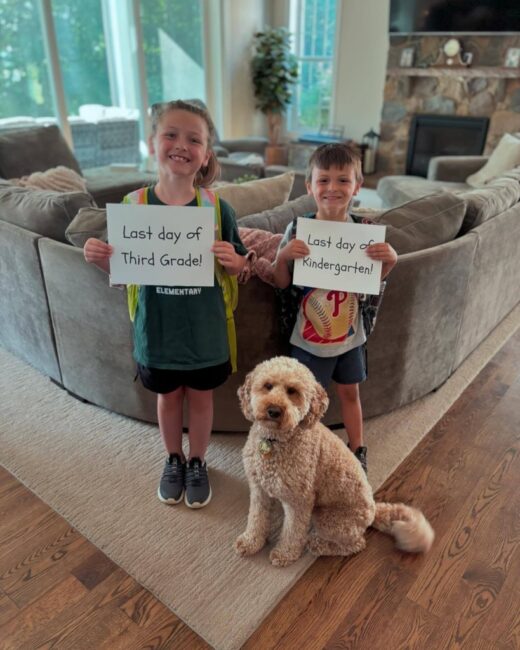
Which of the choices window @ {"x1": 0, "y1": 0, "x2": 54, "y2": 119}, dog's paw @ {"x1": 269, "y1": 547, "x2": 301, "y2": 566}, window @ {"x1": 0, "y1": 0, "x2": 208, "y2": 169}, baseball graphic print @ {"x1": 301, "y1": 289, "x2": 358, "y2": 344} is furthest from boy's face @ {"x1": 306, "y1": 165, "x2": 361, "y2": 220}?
window @ {"x1": 0, "y1": 0, "x2": 54, "y2": 119}

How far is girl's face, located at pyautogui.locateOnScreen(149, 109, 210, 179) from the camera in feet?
4.00

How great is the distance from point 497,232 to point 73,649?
2124 millimetres

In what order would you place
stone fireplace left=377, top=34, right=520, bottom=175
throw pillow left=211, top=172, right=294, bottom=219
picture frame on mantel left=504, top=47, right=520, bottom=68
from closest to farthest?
throw pillow left=211, top=172, right=294, bottom=219 < picture frame on mantel left=504, top=47, right=520, bottom=68 < stone fireplace left=377, top=34, right=520, bottom=175

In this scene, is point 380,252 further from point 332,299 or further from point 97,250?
point 97,250

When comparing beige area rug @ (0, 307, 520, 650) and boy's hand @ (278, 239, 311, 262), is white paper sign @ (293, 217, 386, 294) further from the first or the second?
beige area rug @ (0, 307, 520, 650)

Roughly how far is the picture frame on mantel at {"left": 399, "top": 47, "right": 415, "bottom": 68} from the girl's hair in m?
5.05

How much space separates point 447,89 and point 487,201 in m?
4.16

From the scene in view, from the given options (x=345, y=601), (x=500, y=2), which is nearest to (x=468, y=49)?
(x=500, y=2)

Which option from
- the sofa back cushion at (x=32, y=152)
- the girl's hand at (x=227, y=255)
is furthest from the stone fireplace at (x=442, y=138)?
the girl's hand at (x=227, y=255)

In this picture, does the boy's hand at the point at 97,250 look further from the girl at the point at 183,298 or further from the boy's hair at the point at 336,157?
the boy's hair at the point at 336,157

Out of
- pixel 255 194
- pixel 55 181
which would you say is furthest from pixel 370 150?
pixel 255 194

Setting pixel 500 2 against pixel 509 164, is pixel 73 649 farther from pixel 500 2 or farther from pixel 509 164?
pixel 500 2

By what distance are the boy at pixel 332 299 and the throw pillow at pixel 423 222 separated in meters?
0.35

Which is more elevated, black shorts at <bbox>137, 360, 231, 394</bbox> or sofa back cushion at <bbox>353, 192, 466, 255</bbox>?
sofa back cushion at <bbox>353, 192, 466, 255</bbox>
